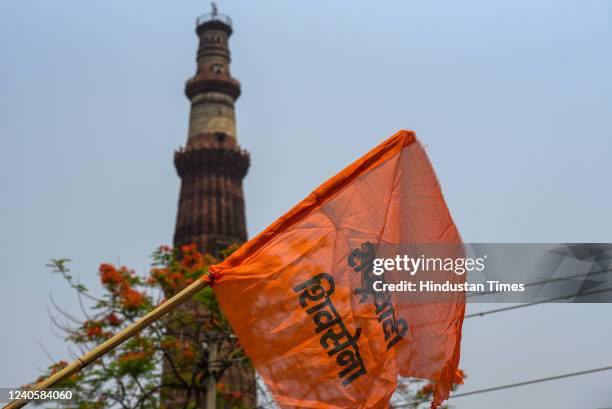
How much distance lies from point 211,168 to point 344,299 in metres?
27.3

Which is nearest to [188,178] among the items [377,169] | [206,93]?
[206,93]

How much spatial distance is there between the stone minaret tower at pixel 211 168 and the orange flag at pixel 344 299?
82.7 ft

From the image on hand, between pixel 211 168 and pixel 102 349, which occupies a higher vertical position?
pixel 211 168

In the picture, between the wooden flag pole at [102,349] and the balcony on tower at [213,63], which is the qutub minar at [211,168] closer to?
the balcony on tower at [213,63]

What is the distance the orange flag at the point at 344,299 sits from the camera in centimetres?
632

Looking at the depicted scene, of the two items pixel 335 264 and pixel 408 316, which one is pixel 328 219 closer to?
pixel 335 264

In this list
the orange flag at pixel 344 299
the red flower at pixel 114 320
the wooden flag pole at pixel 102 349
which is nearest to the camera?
the wooden flag pole at pixel 102 349

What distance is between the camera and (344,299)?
6.59 metres

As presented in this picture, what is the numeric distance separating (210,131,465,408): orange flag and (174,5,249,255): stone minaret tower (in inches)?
992

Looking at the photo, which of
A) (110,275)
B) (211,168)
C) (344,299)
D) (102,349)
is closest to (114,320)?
(110,275)

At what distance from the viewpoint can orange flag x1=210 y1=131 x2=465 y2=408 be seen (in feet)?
20.7

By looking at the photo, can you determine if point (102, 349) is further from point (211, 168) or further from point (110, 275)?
point (211, 168)

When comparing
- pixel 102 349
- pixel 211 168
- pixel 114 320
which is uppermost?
pixel 211 168

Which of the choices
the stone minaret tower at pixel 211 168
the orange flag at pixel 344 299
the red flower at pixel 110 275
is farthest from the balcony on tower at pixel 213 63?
the orange flag at pixel 344 299
